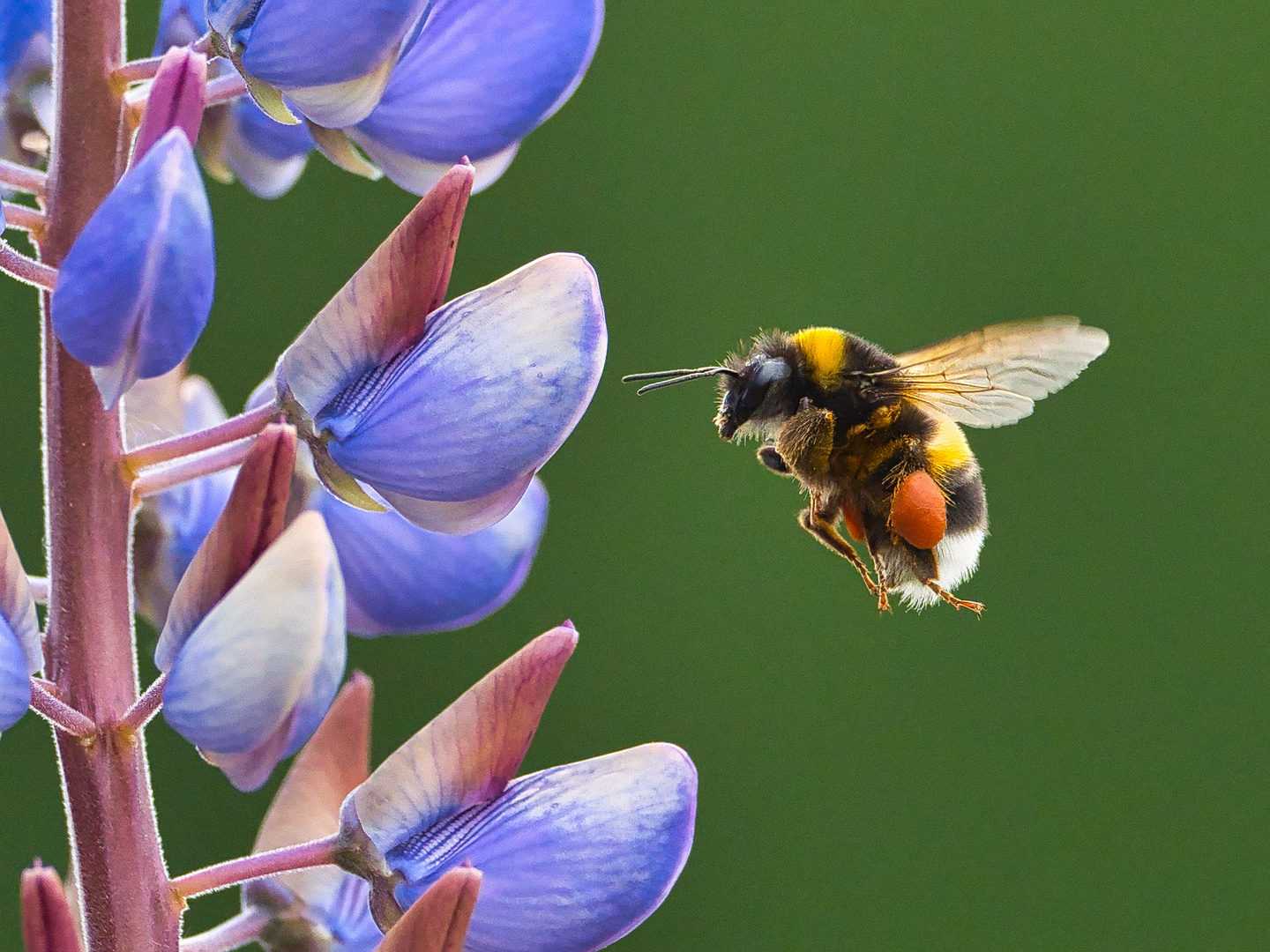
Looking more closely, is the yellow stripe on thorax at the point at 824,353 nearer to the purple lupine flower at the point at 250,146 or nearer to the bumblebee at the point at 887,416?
the bumblebee at the point at 887,416

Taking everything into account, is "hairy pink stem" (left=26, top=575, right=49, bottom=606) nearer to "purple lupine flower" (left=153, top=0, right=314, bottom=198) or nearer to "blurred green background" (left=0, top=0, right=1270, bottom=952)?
"purple lupine flower" (left=153, top=0, right=314, bottom=198)

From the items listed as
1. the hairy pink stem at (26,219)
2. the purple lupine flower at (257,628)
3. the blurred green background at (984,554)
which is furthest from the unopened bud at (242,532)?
the blurred green background at (984,554)

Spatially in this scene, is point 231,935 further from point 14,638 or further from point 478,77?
point 478,77

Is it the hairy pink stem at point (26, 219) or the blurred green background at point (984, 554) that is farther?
the blurred green background at point (984, 554)

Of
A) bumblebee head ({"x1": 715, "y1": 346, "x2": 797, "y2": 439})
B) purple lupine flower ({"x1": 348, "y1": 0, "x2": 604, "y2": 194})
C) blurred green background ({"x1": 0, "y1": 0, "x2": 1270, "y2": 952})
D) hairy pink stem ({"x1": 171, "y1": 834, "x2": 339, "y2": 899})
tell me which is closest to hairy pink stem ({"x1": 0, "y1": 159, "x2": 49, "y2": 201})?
purple lupine flower ({"x1": 348, "y1": 0, "x2": 604, "y2": 194})

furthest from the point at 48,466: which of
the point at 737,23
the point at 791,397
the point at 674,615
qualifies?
the point at 737,23

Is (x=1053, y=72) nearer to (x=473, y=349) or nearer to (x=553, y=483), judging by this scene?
(x=553, y=483)
